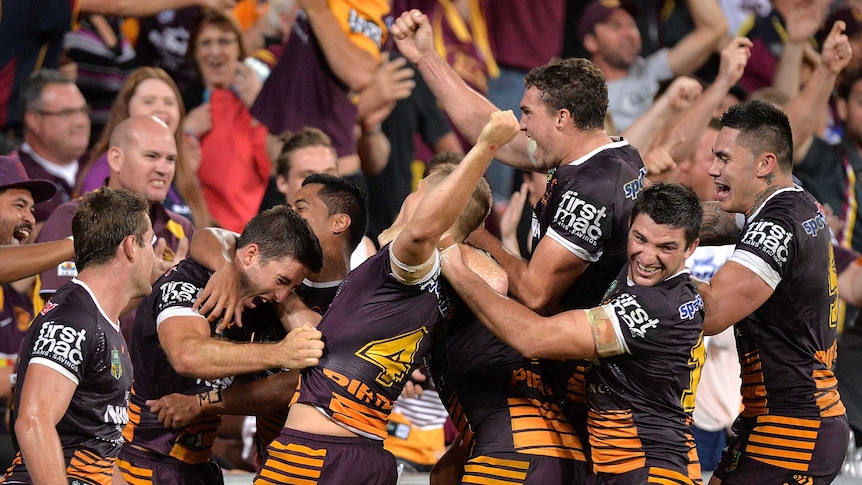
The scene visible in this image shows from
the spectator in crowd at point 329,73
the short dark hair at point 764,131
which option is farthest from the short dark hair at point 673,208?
the spectator in crowd at point 329,73

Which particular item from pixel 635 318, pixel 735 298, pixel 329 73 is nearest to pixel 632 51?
pixel 329 73

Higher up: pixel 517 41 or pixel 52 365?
pixel 517 41

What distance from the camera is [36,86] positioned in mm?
8250

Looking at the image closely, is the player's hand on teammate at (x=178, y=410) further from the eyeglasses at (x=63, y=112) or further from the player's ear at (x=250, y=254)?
the eyeglasses at (x=63, y=112)

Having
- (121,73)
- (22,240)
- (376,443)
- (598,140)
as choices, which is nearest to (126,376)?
(376,443)

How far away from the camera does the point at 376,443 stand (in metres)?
5.24

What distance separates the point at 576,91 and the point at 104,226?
88.2 inches

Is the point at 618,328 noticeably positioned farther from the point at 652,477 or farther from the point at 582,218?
the point at 652,477

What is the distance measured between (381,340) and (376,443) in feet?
1.54

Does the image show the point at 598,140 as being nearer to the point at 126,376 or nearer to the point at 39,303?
the point at 126,376

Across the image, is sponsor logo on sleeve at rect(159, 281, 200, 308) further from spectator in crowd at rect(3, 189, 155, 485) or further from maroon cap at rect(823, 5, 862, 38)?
maroon cap at rect(823, 5, 862, 38)

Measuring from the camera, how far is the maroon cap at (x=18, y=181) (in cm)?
626

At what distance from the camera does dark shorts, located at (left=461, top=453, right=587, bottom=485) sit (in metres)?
5.45

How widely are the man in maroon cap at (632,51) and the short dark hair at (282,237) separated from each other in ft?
16.7
